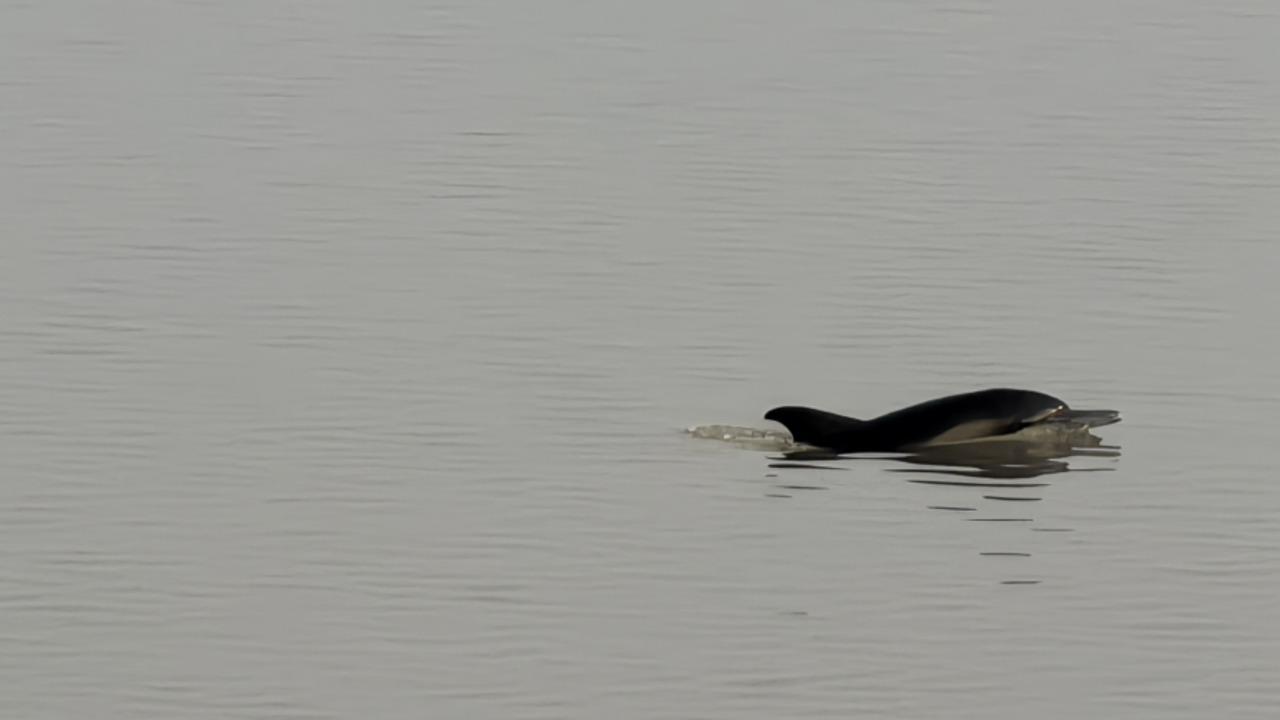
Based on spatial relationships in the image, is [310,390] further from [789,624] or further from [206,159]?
[206,159]

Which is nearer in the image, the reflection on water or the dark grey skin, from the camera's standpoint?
the reflection on water

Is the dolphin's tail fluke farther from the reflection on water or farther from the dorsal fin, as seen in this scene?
the dorsal fin

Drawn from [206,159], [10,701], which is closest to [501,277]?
[206,159]

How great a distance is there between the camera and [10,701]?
22.5 m

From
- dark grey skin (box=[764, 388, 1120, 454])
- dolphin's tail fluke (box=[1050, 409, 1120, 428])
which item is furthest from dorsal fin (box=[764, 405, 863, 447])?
dolphin's tail fluke (box=[1050, 409, 1120, 428])

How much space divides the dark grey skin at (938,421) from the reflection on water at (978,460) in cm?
10

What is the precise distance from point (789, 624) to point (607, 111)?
78.6 feet

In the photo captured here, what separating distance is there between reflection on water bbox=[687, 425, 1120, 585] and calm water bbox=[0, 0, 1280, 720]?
126 millimetres

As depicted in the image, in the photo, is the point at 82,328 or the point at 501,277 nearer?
the point at 82,328

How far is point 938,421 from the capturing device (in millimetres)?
31219

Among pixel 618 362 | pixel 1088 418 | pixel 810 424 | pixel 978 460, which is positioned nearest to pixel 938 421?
pixel 978 460

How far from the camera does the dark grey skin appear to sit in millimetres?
30875

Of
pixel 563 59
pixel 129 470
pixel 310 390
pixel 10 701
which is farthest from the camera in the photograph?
pixel 563 59

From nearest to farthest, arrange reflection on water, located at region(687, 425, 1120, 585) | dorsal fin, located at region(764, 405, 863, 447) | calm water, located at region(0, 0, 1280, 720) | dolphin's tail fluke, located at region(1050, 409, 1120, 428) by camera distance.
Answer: calm water, located at region(0, 0, 1280, 720) → reflection on water, located at region(687, 425, 1120, 585) → dorsal fin, located at region(764, 405, 863, 447) → dolphin's tail fluke, located at region(1050, 409, 1120, 428)
